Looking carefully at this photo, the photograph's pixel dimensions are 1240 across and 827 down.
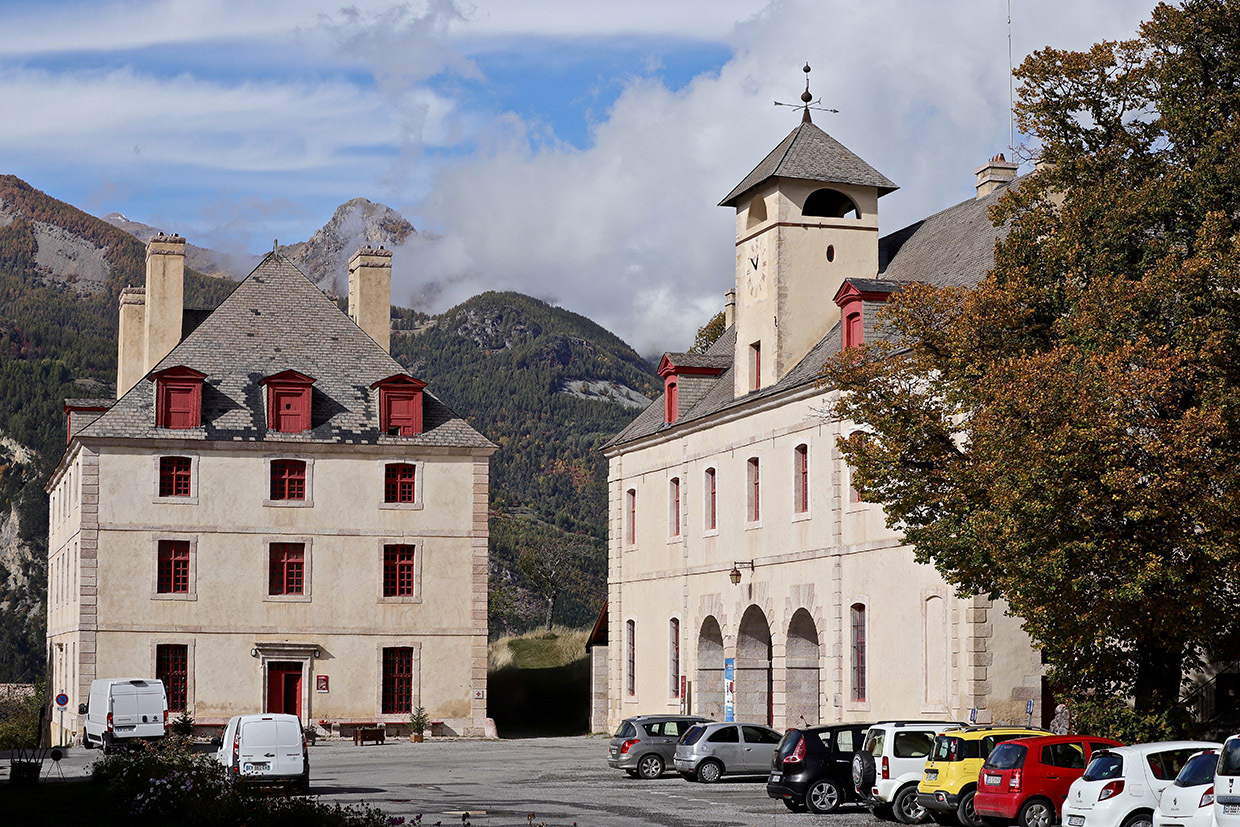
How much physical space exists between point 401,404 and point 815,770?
29.2m

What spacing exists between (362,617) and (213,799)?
3107cm

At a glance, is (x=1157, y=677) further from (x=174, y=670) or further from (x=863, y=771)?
(x=174, y=670)

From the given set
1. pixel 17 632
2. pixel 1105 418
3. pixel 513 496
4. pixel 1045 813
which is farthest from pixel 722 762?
pixel 513 496

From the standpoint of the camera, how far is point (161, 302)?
56750 millimetres

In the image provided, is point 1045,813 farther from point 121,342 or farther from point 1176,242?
point 121,342

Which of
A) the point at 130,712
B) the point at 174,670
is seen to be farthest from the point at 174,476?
the point at 130,712

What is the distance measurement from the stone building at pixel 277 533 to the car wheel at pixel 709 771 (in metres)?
20.3

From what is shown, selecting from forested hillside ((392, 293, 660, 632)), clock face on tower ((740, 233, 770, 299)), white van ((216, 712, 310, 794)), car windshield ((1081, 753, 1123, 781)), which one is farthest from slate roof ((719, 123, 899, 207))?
forested hillside ((392, 293, 660, 632))

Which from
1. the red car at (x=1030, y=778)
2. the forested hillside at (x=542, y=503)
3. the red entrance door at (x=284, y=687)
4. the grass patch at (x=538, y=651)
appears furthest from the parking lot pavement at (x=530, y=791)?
the forested hillside at (x=542, y=503)

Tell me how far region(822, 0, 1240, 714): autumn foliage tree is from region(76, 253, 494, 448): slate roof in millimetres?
27587

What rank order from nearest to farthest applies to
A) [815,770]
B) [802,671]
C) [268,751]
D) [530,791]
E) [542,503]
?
[815,770] → [268,751] → [530,791] → [802,671] → [542,503]

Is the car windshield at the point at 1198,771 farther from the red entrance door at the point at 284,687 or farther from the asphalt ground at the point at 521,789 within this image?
the red entrance door at the point at 284,687

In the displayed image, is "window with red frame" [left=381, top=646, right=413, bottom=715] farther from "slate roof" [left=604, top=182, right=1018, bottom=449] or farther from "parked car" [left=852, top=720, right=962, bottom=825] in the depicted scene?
"parked car" [left=852, top=720, right=962, bottom=825]

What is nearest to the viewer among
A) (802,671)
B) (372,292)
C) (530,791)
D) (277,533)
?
(530,791)
